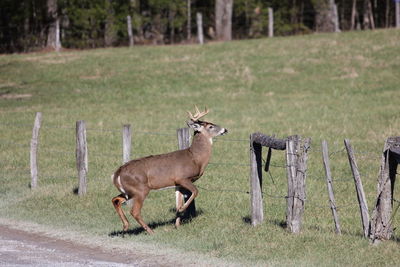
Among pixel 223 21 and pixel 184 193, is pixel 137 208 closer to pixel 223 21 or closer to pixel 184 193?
pixel 184 193

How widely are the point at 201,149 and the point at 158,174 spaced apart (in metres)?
1.02

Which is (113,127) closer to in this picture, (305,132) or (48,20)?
(305,132)

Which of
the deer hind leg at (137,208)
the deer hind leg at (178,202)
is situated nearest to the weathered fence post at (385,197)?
the deer hind leg at (178,202)

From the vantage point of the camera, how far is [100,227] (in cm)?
1346

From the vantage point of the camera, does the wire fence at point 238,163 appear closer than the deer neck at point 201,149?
No

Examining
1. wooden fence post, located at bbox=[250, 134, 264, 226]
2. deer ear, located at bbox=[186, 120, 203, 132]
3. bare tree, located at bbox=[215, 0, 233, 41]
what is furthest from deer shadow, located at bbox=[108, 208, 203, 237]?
bare tree, located at bbox=[215, 0, 233, 41]

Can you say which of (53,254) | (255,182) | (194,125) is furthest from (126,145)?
(53,254)

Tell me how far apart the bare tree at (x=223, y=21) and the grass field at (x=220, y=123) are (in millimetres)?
5444

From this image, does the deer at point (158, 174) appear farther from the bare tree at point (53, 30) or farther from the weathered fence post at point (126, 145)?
the bare tree at point (53, 30)

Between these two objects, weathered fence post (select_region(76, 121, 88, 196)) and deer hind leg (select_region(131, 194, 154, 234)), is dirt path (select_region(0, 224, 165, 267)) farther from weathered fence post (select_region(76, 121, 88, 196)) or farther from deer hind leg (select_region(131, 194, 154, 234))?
weathered fence post (select_region(76, 121, 88, 196))

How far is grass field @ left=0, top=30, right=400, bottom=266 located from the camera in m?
12.4

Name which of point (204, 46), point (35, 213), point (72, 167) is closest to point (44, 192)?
point (35, 213)

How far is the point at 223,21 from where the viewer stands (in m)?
50.6

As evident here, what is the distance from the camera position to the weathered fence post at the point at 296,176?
11992 millimetres
